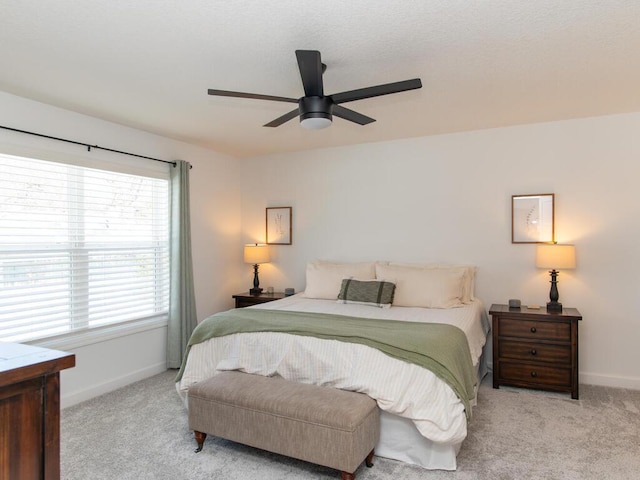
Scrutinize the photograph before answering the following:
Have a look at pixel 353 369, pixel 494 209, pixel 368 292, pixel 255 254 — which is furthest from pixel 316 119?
pixel 255 254

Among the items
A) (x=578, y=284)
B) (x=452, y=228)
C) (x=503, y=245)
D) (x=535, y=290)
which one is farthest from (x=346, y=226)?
(x=578, y=284)

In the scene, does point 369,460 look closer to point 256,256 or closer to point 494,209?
point 494,209

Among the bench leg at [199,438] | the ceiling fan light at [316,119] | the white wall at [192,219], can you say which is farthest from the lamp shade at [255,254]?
the ceiling fan light at [316,119]

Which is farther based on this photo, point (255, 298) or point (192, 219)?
point (255, 298)

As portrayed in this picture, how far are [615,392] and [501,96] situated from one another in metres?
2.70

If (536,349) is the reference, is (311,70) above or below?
above

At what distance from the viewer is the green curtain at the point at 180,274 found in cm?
432

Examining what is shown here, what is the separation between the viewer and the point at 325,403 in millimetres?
2320

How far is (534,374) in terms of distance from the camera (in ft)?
11.8

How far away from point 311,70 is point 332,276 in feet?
8.43

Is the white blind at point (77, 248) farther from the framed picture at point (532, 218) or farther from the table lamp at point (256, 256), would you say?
the framed picture at point (532, 218)

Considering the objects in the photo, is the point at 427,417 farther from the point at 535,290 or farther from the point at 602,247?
the point at 602,247

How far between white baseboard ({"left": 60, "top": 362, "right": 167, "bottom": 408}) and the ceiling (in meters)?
2.36

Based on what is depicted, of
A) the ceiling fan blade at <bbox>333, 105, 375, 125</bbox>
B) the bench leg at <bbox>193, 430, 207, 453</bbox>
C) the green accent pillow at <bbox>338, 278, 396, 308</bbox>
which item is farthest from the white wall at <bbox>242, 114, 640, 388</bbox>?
the bench leg at <bbox>193, 430, 207, 453</bbox>
